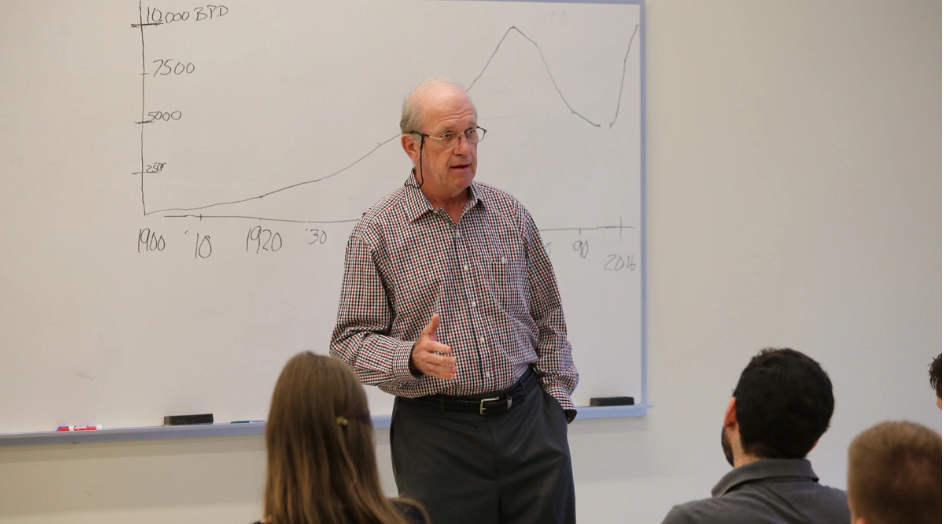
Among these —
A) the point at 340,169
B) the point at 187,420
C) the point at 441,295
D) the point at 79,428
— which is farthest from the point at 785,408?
the point at 79,428

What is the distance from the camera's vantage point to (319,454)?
137 cm

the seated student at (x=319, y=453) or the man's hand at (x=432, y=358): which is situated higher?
the man's hand at (x=432, y=358)

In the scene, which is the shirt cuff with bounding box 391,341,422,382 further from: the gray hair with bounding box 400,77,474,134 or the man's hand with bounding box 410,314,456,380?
the gray hair with bounding box 400,77,474,134

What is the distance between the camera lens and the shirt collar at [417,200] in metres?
2.11

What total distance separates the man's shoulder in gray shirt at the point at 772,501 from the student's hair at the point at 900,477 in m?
0.22

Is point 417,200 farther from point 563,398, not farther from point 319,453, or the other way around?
point 319,453

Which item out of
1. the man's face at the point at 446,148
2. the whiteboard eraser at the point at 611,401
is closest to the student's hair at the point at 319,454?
the man's face at the point at 446,148

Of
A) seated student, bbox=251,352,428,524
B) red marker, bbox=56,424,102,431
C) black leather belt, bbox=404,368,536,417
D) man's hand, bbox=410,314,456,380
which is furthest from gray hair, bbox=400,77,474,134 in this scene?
red marker, bbox=56,424,102,431

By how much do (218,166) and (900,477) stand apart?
7.58ft

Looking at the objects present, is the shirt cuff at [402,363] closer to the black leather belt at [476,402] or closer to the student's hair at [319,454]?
the black leather belt at [476,402]

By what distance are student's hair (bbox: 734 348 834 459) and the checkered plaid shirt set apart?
70 cm

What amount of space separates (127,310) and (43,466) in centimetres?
61

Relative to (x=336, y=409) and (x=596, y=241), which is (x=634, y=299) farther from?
(x=336, y=409)

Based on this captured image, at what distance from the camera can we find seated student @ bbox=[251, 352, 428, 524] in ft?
4.45
